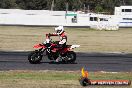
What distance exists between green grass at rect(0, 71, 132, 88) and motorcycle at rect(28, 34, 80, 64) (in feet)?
13.0

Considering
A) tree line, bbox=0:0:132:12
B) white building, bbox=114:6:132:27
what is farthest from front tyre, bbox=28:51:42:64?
tree line, bbox=0:0:132:12

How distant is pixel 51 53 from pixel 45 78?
6109 mm

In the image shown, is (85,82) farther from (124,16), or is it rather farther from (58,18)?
(124,16)

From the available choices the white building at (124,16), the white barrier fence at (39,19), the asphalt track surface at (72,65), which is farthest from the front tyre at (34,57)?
the white building at (124,16)

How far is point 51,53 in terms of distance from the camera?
2030cm

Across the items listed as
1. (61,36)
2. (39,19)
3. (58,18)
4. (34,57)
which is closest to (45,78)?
(34,57)

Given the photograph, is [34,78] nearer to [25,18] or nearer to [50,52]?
[50,52]

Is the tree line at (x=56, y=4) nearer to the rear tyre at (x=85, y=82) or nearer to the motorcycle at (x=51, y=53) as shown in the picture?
the motorcycle at (x=51, y=53)

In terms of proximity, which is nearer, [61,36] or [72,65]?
[72,65]

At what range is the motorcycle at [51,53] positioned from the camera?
19.8 metres

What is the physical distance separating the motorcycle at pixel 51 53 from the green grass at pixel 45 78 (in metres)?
3.96

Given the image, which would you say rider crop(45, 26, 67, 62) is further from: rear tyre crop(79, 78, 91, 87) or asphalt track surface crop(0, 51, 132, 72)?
rear tyre crop(79, 78, 91, 87)

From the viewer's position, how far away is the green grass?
41.6 ft

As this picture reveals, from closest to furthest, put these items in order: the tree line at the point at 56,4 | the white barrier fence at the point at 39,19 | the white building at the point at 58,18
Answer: the white barrier fence at the point at 39,19 < the white building at the point at 58,18 < the tree line at the point at 56,4
